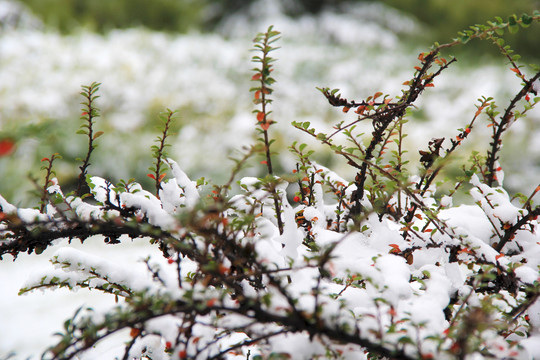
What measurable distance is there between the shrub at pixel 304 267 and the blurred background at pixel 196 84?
7.86 feet

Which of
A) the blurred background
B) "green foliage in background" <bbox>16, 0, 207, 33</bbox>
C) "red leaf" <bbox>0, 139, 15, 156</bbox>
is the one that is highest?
"green foliage in background" <bbox>16, 0, 207, 33</bbox>

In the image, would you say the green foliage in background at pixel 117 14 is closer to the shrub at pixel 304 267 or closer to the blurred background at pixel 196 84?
the blurred background at pixel 196 84

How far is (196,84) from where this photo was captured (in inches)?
180

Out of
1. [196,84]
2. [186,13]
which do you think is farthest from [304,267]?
[186,13]

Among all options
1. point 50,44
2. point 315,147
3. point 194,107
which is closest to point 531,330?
point 315,147

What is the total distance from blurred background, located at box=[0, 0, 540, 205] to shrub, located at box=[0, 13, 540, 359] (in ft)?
7.86

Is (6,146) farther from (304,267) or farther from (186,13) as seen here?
(186,13)

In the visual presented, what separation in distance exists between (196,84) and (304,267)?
4250 mm

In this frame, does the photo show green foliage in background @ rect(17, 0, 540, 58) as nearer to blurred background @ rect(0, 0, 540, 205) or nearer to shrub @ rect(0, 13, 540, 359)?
blurred background @ rect(0, 0, 540, 205)

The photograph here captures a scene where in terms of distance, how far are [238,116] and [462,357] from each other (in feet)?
12.5

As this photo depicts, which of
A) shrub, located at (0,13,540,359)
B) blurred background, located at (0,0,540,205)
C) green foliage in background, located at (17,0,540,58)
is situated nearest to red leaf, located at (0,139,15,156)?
shrub, located at (0,13,540,359)

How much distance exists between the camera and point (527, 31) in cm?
646

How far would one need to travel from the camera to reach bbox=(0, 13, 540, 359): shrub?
1.82 ft

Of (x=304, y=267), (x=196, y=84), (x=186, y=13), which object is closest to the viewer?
(x=304, y=267)
